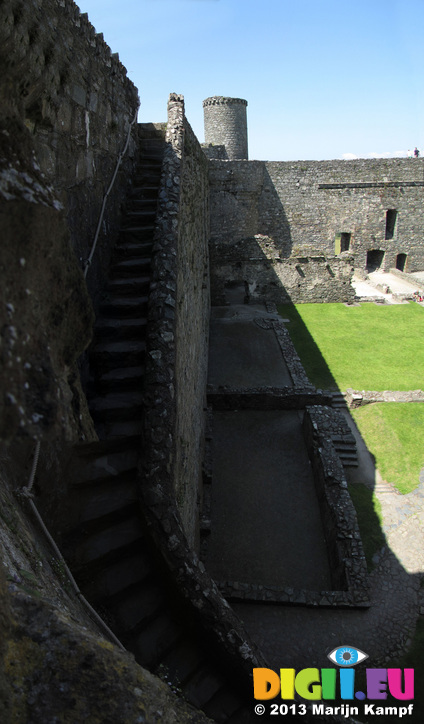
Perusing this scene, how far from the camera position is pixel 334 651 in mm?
5941

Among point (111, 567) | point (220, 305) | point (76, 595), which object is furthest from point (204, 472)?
point (220, 305)

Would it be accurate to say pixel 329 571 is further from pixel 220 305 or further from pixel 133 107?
pixel 220 305

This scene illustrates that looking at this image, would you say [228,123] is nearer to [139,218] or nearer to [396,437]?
[396,437]

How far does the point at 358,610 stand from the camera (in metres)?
6.57

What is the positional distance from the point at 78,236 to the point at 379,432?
868 cm

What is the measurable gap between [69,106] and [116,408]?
2747 millimetres

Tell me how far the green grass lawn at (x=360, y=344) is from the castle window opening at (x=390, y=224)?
7.61m

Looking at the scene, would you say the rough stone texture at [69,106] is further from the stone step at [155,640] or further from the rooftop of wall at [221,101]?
the rooftop of wall at [221,101]

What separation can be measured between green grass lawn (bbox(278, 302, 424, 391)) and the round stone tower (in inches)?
546

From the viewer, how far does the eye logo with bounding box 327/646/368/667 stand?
19.2 ft

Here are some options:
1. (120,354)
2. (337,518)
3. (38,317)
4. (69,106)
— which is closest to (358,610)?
(337,518)

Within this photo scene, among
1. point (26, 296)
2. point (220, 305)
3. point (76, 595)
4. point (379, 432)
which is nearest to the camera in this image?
point (26, 296)

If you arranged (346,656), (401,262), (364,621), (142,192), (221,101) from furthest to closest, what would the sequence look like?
(221,101), (401,262), (142,192), (364,621), (346,656)

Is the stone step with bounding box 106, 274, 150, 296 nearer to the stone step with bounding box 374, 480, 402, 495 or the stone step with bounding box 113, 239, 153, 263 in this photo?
the stone step with bounding box 113, 239, 153, 263
